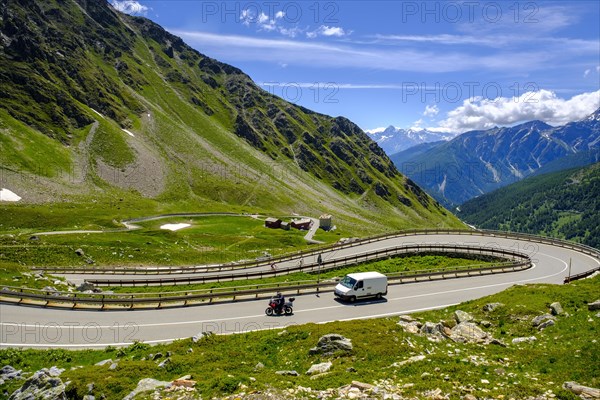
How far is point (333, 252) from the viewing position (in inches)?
2554

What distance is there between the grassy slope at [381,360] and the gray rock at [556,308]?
514mm

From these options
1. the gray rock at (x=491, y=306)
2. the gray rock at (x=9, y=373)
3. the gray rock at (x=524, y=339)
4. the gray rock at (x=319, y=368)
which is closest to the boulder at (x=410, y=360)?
the gray rock at (x=319, y=368)

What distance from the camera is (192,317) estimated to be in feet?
104

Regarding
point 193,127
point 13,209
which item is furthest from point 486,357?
point 193,127

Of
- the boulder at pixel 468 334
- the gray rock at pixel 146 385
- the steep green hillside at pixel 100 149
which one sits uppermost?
the steep green hillside at pixel 100 149

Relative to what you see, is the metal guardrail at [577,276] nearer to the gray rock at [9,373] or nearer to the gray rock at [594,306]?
the gray rock at [594,306]

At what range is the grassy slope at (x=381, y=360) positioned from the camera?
15.4 metres

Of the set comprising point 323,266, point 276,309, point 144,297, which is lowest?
point 323,266

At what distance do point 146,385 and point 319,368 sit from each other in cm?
728

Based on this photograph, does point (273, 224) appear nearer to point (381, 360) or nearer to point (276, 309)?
point (276, 309)

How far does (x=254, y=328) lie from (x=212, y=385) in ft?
44.5

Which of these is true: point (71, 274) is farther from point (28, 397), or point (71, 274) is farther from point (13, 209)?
point (13, 209)

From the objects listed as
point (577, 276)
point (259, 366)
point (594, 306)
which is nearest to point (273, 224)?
point (577, 276)

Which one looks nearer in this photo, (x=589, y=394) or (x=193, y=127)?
(x=589, y=394)
